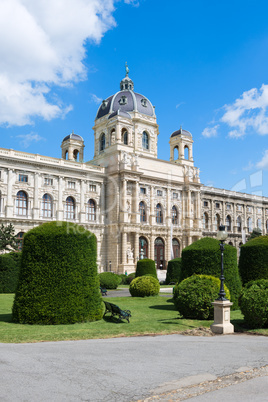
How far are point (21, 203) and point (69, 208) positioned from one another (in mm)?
6536

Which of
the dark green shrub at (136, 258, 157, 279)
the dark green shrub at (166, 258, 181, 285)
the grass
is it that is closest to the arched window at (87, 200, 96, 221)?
the dark green shrub at (166, 258, 181, 285)

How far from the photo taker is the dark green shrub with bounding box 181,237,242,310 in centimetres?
1702

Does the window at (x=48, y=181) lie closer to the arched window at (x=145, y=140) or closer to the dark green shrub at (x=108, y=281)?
the arched window at (x=145, y=140)

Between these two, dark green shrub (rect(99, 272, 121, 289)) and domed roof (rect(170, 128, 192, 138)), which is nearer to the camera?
dark green shrub (rect(99, 272, 121, 289))

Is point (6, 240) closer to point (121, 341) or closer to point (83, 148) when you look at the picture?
point (121, 341)

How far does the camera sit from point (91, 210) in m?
53.0

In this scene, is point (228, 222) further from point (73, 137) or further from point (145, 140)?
point (73, 137)

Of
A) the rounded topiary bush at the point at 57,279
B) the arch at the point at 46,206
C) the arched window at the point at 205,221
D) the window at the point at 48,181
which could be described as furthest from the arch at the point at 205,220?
the rounded topiary bush at the point at 57,279

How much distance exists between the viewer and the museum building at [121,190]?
47.1m

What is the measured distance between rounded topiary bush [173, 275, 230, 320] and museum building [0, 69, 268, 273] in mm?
33712

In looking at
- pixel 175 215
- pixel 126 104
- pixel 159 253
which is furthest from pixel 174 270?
pixel 126 104

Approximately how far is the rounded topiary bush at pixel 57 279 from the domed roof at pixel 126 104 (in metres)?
49.9

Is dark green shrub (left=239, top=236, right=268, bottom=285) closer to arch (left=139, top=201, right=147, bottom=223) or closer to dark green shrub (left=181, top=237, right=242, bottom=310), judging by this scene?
dark green shrub (left=181, top=237, right=242, bottom=310)

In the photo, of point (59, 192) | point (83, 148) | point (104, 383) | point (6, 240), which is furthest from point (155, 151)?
point (104, 383)
